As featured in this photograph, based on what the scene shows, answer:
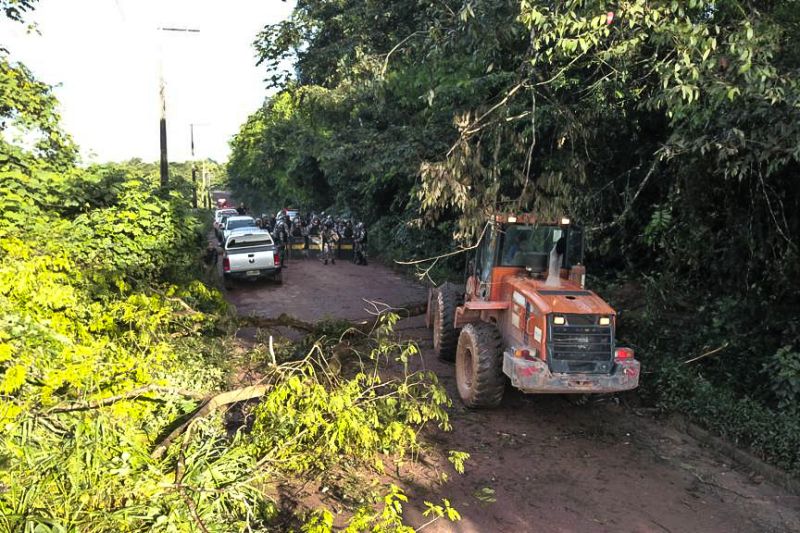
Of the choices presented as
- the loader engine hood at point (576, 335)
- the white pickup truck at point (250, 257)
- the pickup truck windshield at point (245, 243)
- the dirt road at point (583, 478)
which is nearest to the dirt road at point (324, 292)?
the white pickup truck at point (250, 257)

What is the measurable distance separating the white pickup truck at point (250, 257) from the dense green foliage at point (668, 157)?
17.8ft

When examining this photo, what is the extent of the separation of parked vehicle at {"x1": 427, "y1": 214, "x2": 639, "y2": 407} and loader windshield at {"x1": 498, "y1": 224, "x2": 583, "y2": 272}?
14 millimetres

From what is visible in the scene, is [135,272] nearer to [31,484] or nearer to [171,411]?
[171,411]

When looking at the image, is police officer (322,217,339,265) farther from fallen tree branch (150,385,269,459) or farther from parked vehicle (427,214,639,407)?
fallen tree branch (150,385,269,459)

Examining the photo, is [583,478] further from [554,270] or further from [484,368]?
[554,270]

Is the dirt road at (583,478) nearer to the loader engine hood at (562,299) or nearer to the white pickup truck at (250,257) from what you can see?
the loader engine hood at (562,299)

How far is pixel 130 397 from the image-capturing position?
20.2 feet

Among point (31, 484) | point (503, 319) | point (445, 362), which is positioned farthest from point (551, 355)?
point (31, 484)

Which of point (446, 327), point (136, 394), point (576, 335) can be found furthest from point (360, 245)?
point (136, 394)

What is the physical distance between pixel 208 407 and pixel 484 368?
3.38m

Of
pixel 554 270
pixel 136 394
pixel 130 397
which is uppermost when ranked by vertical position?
pixel 554 270

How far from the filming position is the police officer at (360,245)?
2166 cm

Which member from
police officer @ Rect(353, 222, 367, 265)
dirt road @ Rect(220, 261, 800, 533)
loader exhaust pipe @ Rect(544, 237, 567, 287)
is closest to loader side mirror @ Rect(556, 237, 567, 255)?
loader exhaust pipe @ Rect(544, 237, 567, 287)

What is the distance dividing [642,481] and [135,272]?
801 cm
